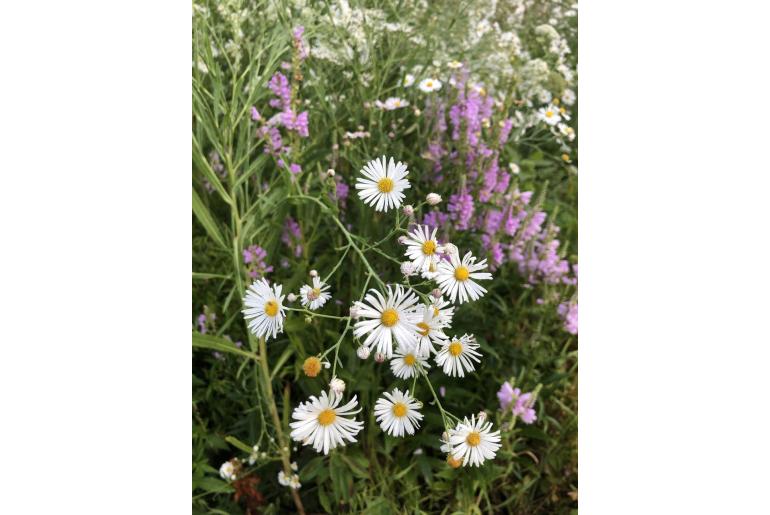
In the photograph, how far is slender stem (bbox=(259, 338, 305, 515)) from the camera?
1.00 metres

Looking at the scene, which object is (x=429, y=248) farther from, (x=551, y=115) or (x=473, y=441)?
(x=551, y=115)

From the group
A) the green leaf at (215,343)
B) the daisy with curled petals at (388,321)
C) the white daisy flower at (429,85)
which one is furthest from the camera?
the white daisy flower at (429,85)

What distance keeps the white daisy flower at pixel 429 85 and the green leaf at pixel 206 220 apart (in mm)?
401

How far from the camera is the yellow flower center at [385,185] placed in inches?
31.5

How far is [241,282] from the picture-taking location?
0.98m

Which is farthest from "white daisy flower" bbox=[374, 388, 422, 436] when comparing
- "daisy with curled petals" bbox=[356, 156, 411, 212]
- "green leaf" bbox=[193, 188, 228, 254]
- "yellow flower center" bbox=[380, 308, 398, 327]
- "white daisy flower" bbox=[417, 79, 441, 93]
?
"white daisy flower" bbox=[417, 79, 441, 93]

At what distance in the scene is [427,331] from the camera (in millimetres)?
738

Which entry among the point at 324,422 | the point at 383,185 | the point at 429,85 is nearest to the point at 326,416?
the point at 324,422

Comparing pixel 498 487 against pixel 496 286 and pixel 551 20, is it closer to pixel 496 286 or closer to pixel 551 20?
pixel 496 286

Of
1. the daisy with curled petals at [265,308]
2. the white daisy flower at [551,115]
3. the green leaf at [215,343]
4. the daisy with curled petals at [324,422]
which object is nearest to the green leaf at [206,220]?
the green leaf at [215,343]

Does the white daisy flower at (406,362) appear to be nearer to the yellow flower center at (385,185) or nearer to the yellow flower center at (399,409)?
the yellow flower center at (399,409)

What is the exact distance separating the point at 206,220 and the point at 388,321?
0.41 metres

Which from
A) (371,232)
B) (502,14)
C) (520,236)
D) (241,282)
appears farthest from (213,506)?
(502,14)
